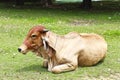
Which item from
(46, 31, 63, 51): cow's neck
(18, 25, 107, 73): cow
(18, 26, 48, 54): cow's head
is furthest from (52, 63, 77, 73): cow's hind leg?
(18, 26, 48, 54): cow's head

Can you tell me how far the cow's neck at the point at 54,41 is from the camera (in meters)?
7.51

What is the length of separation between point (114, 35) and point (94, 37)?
13.4ft

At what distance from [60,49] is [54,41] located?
0.18 meters

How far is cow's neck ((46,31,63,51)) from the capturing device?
751cm

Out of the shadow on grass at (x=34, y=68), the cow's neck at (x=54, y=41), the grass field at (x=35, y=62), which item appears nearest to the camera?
the grass field at (x=35, y=62)

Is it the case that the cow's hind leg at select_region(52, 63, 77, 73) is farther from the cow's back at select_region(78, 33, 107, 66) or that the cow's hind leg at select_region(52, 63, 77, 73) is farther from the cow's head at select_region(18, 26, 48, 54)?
the cow's head at select_region(18, 26, 48, 54)

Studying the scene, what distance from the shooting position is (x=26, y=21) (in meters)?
15.6

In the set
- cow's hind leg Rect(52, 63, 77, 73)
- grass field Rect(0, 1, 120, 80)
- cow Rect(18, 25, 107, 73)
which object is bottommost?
grass field Rect(0, 1, 120, 80)

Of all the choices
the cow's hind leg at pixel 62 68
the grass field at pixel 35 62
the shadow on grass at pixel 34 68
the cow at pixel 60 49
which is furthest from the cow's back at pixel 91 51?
the shadow on grass at pixel 34 68

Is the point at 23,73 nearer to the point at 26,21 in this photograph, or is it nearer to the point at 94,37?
the point at 94,37

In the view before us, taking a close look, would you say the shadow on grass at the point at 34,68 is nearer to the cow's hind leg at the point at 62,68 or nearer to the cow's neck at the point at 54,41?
the cow's hind leg at the point at 62,68

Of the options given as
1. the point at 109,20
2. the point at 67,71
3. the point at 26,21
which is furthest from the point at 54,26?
the point at 67,71

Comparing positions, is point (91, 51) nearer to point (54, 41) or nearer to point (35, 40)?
point (54, 41)

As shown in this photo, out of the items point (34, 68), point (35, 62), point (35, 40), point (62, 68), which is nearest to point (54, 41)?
point (35, 40)
